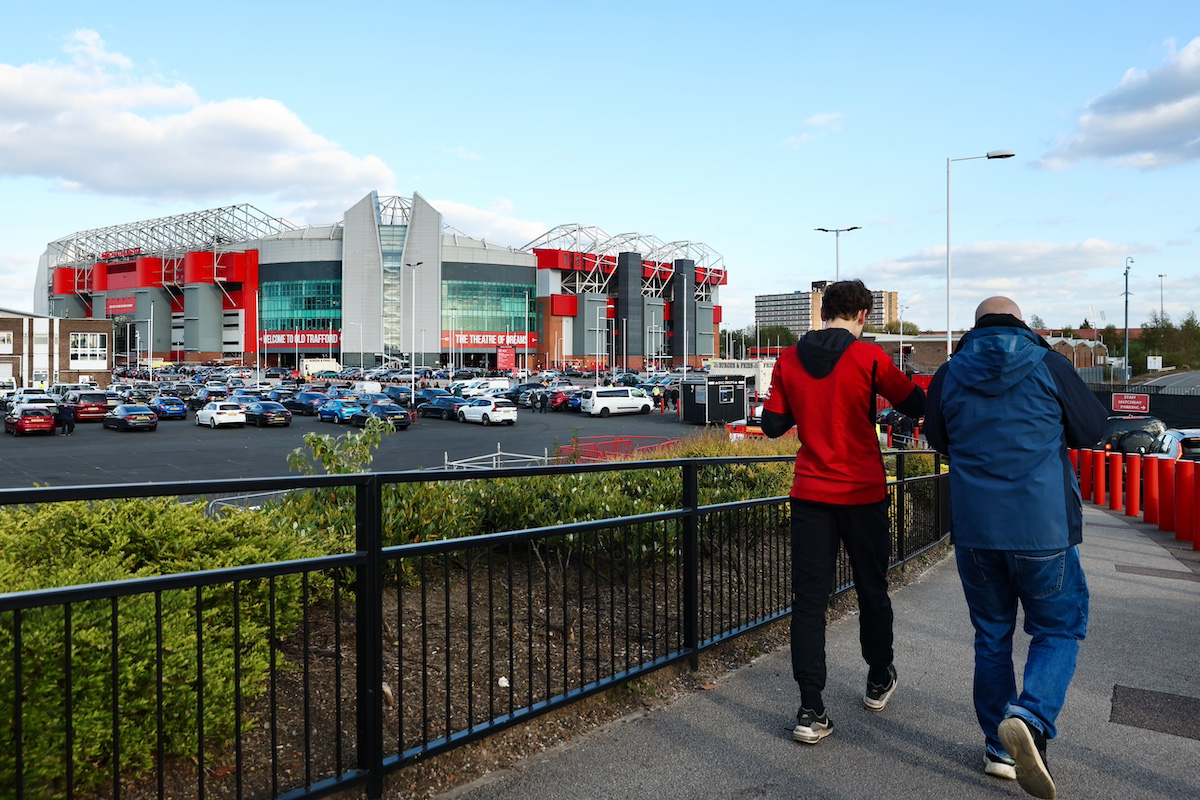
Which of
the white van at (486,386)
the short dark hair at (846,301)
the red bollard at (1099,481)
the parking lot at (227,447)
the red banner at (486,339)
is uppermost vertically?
the red banner at (486,339)

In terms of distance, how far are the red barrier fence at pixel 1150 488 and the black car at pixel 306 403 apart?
4477 cm

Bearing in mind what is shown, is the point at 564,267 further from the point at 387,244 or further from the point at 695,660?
the point at 695,660

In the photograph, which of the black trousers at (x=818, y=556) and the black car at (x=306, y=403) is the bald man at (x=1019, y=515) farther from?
the black car at (x=306, y=403)

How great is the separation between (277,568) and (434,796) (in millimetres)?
1105

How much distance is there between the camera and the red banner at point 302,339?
4717 inches

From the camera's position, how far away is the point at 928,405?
375cm

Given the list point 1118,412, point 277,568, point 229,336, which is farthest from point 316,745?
point 229,336

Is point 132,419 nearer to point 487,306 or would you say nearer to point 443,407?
point 443,407

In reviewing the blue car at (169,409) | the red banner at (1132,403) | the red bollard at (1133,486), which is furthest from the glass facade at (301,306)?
the red bollard at (1133,486)

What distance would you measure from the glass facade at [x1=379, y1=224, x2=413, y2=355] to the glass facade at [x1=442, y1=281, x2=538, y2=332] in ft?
20.0

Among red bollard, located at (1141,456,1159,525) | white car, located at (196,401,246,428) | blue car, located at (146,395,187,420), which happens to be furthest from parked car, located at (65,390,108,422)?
red bollard, located at (1141,456,1159,525)

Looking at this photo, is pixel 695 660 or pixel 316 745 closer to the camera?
pixel 316 745

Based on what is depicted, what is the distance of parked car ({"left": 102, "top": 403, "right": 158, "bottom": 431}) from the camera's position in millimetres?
40250

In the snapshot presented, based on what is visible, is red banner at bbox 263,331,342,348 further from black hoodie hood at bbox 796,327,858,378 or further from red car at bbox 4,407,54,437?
black hoodie hood at bbox 796,327,858,378
